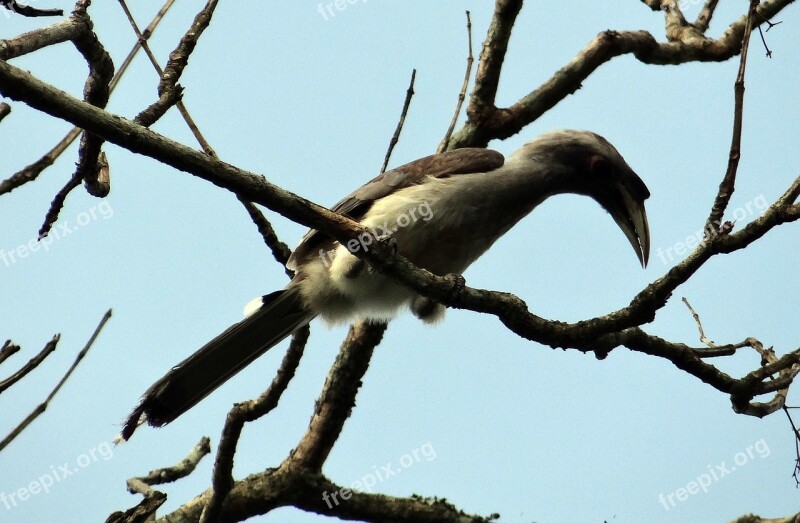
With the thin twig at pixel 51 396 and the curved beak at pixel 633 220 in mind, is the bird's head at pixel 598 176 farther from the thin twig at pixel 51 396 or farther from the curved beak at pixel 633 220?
the thin twig at pixel 51 396

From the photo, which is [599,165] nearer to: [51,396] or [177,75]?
[177,75]

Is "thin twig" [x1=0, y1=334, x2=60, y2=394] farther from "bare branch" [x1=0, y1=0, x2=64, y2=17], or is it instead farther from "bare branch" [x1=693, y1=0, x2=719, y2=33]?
"bare branch" [x1=693, y1=0, x2=719, y2=33]

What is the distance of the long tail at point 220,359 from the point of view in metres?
4.06

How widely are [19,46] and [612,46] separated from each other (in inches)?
143

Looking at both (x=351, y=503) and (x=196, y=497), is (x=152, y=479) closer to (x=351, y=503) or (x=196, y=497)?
(x=196, y=497)

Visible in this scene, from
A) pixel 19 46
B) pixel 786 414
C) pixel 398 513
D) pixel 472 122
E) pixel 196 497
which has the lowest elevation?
pixel 786 414

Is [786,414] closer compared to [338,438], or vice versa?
[786,414]

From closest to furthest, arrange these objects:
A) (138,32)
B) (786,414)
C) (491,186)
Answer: (138,32) < (786,414) < (491,186)

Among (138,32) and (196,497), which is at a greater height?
(138,32)

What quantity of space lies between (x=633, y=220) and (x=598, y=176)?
0.33 meters

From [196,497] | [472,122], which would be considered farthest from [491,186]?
[196,497]

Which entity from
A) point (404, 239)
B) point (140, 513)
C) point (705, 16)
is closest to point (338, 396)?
point (404, 239)

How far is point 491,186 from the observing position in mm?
4625

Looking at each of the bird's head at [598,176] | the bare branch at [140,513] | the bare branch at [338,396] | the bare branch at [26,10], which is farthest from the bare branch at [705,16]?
the bare branch at [140,513]
